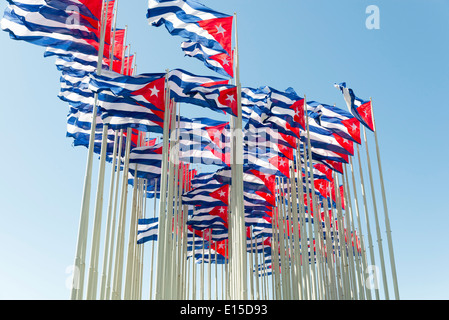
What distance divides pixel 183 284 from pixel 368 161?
12.9m

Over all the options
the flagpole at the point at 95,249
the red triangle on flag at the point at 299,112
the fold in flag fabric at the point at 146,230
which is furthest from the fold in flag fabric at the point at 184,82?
the fold in flag fabric at the point at 146,230

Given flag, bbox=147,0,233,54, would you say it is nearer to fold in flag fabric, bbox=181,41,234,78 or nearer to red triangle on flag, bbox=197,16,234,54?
red triangle on flag, bbox=197,16,234,54

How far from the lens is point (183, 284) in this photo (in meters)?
26.9

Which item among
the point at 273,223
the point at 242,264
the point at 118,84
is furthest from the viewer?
the point at 273,223

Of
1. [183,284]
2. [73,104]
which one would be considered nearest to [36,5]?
[73,104]

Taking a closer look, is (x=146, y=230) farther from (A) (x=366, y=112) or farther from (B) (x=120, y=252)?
(A) (x=366, y=112)

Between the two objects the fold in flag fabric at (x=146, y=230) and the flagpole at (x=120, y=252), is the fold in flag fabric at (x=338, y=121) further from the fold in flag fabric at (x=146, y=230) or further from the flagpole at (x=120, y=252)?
the fold in flag fabric at (x=146, y=230)

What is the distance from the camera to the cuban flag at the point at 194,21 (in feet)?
58.0

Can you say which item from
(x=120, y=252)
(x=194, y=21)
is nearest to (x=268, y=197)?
(x=120, y=252)

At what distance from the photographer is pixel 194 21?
695 inches

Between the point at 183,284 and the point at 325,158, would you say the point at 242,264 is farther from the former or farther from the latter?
the point at 183,284
